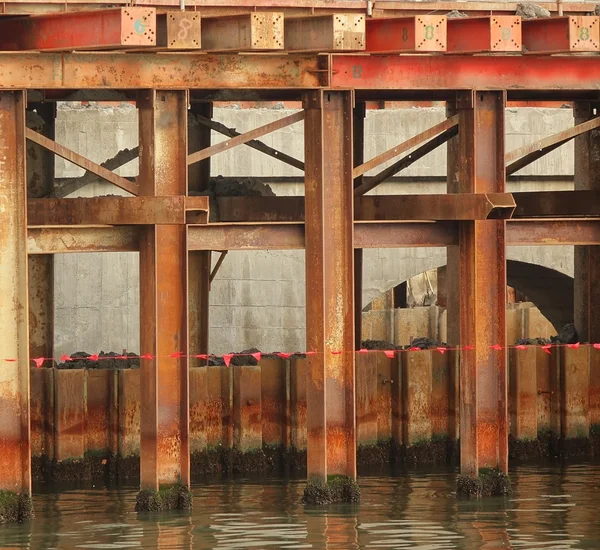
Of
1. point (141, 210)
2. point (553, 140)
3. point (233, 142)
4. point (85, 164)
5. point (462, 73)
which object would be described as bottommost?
point (141, 210)

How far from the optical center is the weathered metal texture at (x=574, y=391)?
945 inches

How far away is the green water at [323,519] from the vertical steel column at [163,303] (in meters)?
0.83

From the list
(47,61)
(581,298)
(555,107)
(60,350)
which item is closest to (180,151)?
(47,61)

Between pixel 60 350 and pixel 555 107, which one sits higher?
pixel 555 107

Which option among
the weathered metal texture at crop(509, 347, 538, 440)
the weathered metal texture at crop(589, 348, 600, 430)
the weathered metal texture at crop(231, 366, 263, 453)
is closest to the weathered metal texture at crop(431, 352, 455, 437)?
the weathered metal texture at crop(509, 347, 538, 440)

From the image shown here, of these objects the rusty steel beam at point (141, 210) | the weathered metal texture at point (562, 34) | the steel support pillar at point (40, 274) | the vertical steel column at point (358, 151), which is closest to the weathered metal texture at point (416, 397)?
the vertical steel column at point (358, 151)

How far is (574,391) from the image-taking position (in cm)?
2403

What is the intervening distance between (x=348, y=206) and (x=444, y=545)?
11.8 feet

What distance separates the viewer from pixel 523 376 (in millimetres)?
23781

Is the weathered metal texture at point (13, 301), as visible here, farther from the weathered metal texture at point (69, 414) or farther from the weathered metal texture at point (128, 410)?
the weathered metal texture at point (128, 410)

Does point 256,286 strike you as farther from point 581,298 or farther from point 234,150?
point 581,298

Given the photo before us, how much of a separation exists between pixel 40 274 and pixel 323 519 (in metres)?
6.21

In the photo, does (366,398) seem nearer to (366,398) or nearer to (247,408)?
(366,398)

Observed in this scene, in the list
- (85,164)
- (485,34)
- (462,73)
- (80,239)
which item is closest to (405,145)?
(462,73)
